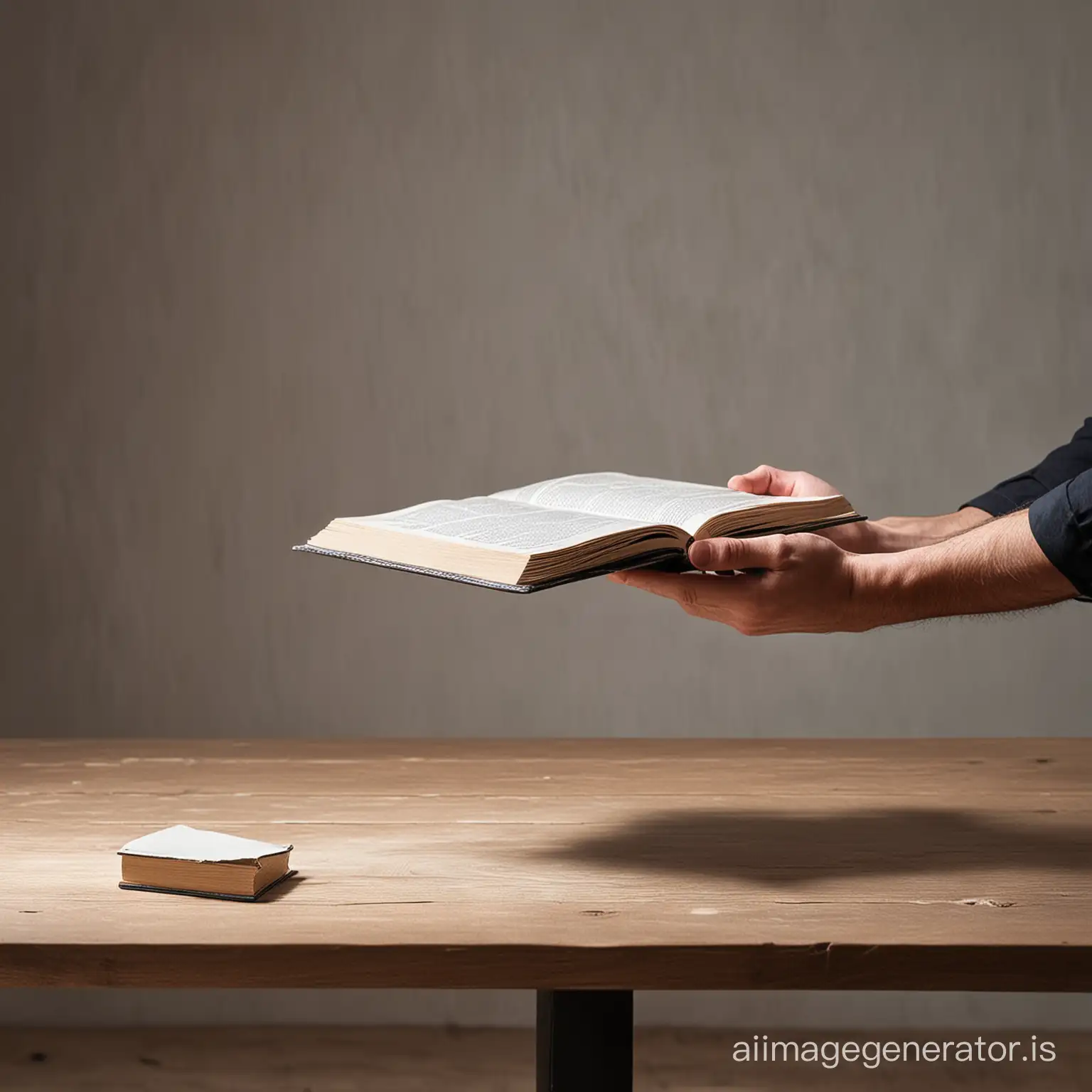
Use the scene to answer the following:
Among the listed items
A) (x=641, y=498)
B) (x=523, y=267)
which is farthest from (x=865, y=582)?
(x=523, y=267)

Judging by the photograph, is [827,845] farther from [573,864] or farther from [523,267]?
[523,267]

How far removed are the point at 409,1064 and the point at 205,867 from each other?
61.1 inches

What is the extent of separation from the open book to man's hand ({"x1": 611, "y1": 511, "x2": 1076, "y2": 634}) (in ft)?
0.13

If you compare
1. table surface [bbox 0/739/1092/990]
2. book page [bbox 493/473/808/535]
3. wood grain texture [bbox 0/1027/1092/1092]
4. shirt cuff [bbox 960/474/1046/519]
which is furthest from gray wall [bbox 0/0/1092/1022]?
book page [bbox 493/473/808/535]

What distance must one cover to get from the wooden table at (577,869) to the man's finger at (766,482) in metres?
0.27

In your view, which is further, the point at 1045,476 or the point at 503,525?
the point at 1045,476

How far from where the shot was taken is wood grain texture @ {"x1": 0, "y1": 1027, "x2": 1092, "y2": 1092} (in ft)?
7.28

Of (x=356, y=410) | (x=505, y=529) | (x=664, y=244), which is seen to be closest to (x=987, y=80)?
(x=664, y=244)

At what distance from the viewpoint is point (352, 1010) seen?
2.49m

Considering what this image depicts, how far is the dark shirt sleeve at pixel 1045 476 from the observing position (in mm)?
1470

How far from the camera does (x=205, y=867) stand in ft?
3.00

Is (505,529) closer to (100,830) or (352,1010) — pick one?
(100,830)

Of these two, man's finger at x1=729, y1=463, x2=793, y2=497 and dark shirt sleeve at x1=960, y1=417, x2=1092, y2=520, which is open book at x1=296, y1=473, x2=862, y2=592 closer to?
man's finger at x1=729, y1=463, x2=793, y2=497

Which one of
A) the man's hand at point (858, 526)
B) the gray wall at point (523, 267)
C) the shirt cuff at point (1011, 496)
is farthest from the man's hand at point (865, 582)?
the gray wall at point (523, 267)
